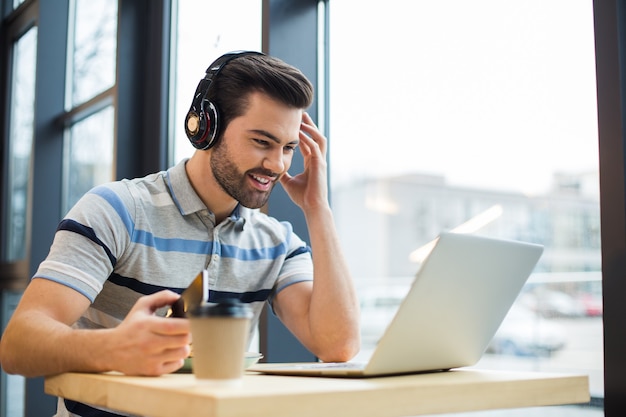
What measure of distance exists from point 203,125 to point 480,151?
648mm

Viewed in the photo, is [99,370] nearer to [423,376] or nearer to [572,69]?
[423,376]

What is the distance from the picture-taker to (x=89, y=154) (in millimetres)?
3330

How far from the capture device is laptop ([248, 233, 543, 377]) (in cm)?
101

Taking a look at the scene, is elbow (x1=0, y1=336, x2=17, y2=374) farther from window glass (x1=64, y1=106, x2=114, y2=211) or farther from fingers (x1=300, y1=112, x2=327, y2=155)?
window glass (x1=64, y1=106, x2=114, y2=211)

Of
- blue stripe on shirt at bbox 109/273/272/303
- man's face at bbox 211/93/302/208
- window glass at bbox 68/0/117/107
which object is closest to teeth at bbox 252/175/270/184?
man's face at bbox 211/93/302/208

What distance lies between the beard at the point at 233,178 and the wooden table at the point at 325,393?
2.14ft

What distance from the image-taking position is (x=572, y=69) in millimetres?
1502

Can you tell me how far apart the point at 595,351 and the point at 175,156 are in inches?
67.9

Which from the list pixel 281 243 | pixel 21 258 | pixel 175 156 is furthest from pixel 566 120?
pixel 21 258

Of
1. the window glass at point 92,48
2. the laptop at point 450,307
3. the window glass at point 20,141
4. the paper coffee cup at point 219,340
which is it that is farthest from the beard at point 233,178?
the window glass at point 20,141

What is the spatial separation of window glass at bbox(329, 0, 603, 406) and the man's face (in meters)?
0.34

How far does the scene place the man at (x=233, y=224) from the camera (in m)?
1.60

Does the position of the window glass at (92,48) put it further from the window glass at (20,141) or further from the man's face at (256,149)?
the man's face at (256,149)

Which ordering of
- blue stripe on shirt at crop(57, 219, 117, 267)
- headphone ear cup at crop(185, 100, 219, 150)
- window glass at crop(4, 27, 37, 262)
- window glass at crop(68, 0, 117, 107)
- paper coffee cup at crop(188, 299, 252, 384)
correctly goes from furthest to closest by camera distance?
1. window glass at crop(4, 27, 37, 262)
2. window glass at crop(68, 0, 117, 107)
3. headphone ear cup at crop(185, 100, 219, 150)
4. blue stripe on shirt at crop(57, 219, 117, 267)
5. paper coffee cup at crop(188, 299, 252, 384)
